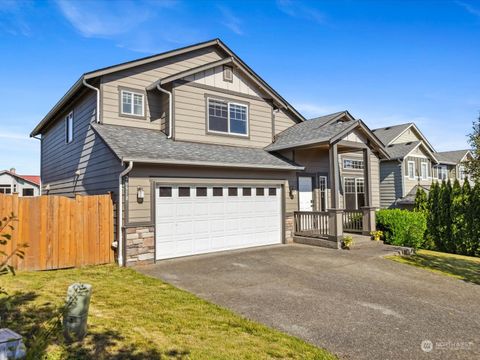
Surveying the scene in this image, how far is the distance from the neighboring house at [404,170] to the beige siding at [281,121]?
12120mm

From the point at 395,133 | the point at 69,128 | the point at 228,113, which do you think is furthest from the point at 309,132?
the point at 395,133

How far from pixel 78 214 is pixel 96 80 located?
17.0 feet

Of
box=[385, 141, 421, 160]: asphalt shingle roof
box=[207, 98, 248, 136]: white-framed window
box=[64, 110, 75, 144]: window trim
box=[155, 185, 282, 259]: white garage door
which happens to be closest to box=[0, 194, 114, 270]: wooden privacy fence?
box=[155, 185, 282, 259]: white garage door

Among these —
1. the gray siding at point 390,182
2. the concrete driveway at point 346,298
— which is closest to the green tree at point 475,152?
the concrete driveway at point 346,298

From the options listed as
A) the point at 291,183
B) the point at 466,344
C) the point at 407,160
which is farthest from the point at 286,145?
the point at 407,160

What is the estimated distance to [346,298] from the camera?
6.38 m

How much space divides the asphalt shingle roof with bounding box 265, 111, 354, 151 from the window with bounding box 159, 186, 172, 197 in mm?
5481

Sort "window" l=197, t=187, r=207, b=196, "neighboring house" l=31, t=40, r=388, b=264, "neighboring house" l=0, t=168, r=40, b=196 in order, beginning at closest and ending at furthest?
"neighboring house" l=31, t=40, r=388, b=264
"window" l=197, t=187, r=207, b=196
"neighboring house" l=0, t=168, r=40, b=196

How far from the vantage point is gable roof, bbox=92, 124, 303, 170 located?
9.48 m

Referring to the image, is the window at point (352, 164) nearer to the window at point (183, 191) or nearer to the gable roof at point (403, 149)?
the gable roof at point (403, 149)

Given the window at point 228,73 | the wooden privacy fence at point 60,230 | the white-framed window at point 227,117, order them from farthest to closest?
the window at point 228,73
the white-framed window at point 227,117
the wooden privacy fence at point 60,230

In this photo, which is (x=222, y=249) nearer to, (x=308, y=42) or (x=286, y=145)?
(x=286, y=145)

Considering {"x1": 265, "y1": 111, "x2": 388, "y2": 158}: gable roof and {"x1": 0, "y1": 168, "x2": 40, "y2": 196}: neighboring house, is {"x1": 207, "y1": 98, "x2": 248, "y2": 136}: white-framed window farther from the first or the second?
{"x1": 0, "y1": 168, "x2": 40, "y2": 196}: neighboring house

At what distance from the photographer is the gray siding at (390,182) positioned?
2419 cm
